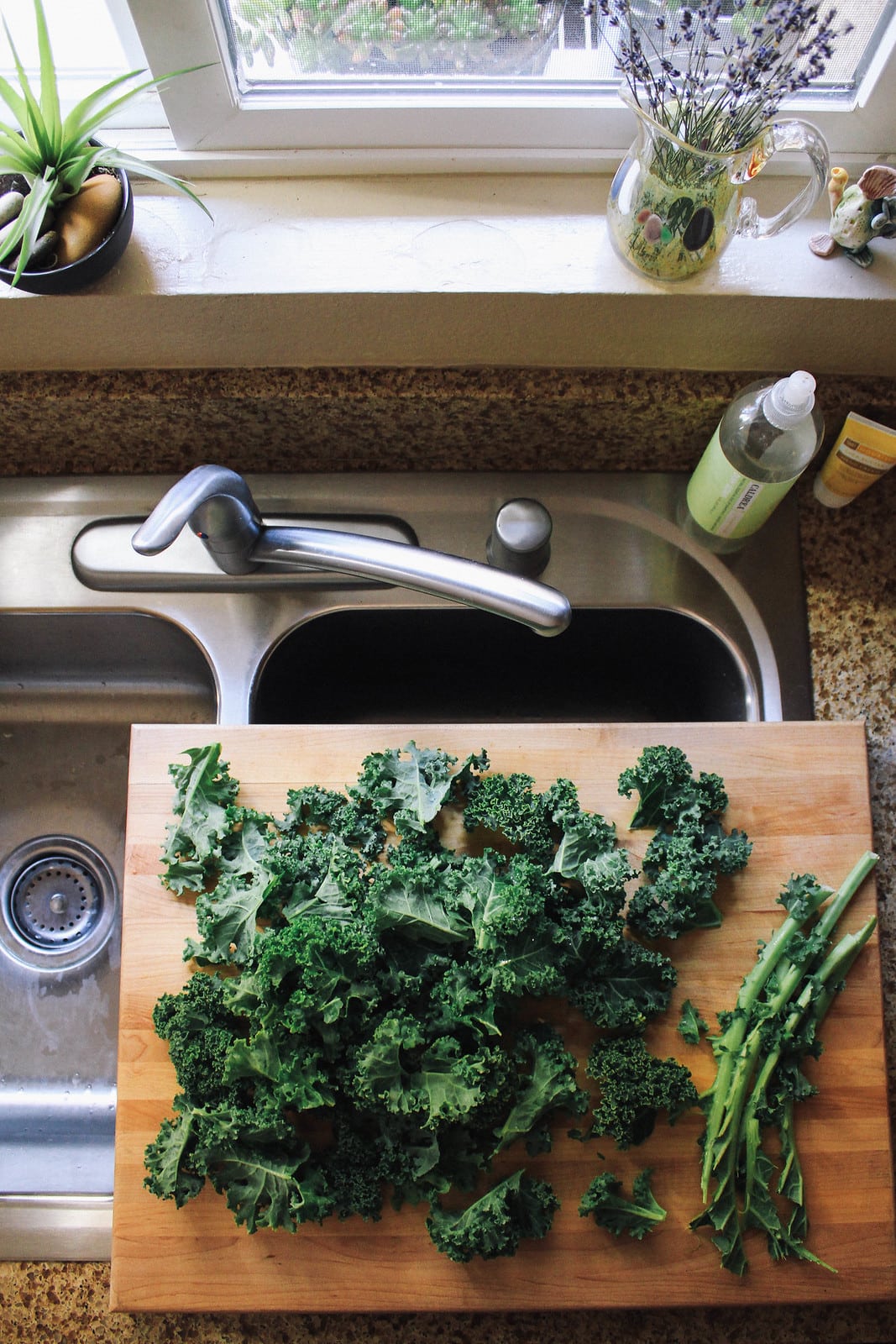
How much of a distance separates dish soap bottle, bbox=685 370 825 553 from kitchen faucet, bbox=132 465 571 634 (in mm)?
267

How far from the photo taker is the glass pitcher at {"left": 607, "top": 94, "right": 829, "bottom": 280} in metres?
0.74

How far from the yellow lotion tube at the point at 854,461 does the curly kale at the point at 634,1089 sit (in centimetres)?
59

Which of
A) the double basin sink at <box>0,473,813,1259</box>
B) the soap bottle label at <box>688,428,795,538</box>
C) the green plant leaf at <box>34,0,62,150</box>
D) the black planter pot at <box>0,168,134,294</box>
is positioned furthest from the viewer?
the double basin sink at <box>0,473,813,1259</box>

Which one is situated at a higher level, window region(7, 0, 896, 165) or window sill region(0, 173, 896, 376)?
window region(7, 0, 896, 165)

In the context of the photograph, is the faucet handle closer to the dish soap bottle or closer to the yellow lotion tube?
the dish soap bottle

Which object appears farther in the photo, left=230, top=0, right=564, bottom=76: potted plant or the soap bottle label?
the soap bottle label

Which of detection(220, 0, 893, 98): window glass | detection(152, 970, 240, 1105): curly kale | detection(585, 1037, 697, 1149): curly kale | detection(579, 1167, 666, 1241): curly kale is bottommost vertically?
detection(579, 1167, 666, 1241): curly kale

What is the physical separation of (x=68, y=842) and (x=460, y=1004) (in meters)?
0.61

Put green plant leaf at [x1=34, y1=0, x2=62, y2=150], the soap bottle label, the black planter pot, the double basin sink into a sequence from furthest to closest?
the double basin sink < the soap bottle label < the black planter pot < green plant leaf at [x1=34, y1=0, x2=62, y2=150]

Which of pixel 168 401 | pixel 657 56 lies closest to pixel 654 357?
pixel 657 56

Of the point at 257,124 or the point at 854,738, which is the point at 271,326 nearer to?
the point at 257,124

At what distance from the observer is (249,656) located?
40.0 inches

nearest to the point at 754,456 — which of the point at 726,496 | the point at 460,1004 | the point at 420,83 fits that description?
the point at 726,496

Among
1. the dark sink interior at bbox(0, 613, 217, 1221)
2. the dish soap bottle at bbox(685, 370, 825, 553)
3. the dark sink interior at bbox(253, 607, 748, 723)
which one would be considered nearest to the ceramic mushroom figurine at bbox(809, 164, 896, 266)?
the dish soap bottle at bbox(685, 370, 825, 553)
